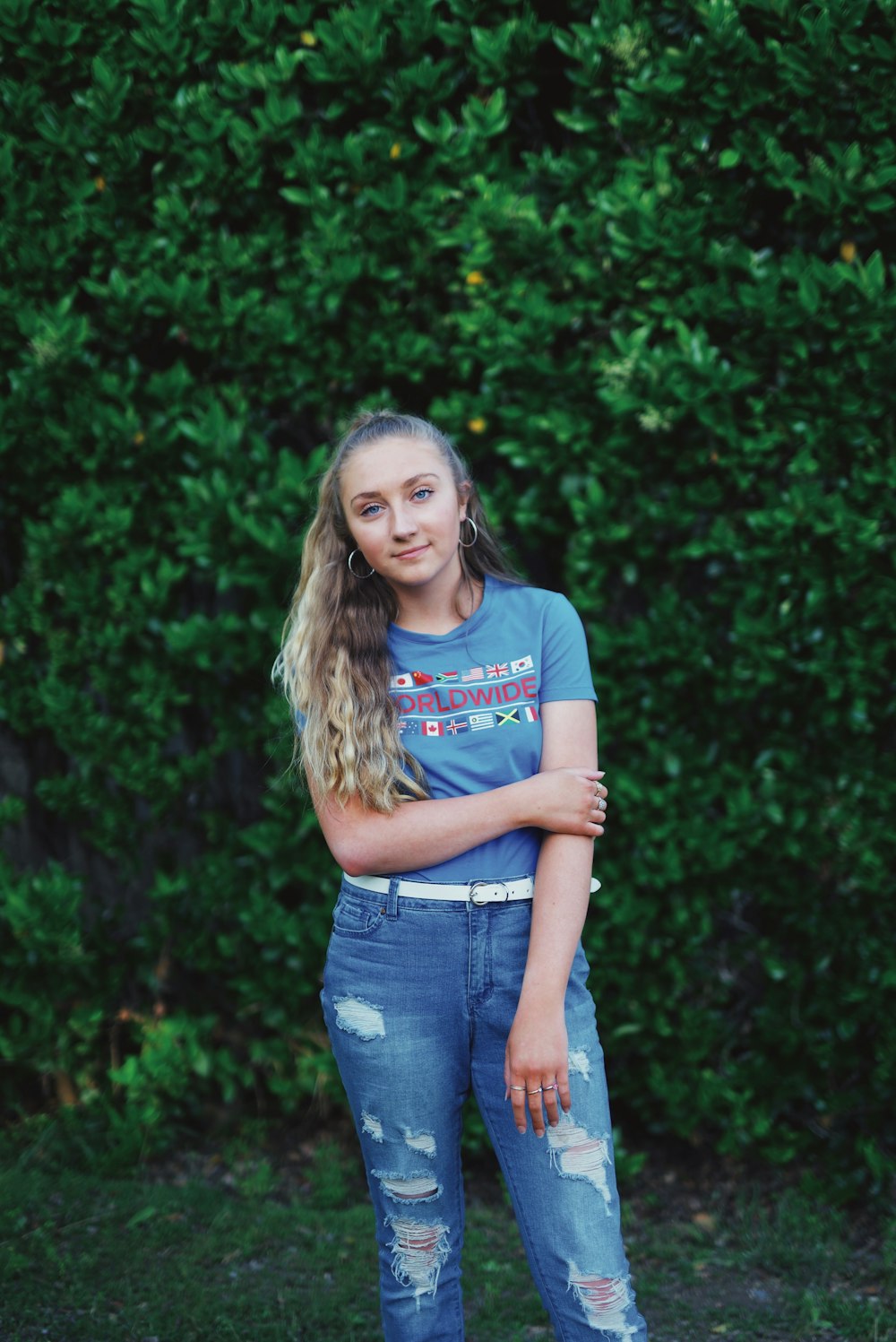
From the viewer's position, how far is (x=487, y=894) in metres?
2.19

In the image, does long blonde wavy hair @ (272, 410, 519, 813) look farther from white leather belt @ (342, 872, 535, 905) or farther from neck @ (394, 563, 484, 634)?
white leather belt @ (342, 872, 535, 905)

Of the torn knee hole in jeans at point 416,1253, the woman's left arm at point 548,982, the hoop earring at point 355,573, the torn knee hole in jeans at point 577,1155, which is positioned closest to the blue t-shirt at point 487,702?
the woman's left arm at point 548,982

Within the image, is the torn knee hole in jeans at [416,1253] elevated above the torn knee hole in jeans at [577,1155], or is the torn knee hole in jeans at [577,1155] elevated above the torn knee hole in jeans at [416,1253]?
the torn knee hole in jeans at [577,1155]

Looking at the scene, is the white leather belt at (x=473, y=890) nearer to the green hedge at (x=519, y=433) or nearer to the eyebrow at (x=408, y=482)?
the eyebrow at (x=408, y=482)

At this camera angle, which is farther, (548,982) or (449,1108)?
(449,1108)

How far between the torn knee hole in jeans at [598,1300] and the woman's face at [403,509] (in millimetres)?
1343

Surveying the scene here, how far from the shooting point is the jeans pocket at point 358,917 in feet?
7.35

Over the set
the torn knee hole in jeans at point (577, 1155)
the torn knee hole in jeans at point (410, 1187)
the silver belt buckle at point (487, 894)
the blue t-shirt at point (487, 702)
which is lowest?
the torn knee hole in jeans at point (410, 1187)

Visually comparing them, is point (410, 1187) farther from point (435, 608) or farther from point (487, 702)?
point (435, 608)

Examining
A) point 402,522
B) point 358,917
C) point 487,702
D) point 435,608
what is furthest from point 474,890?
point 402,522

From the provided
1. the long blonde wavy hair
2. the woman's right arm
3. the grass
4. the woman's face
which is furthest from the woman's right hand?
the grass

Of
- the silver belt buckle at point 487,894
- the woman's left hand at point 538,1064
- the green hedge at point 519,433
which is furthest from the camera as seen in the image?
the green hedge at point 519,433

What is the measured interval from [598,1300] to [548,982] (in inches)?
23.0

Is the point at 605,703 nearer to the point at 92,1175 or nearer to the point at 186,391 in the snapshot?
the point at 186,391
